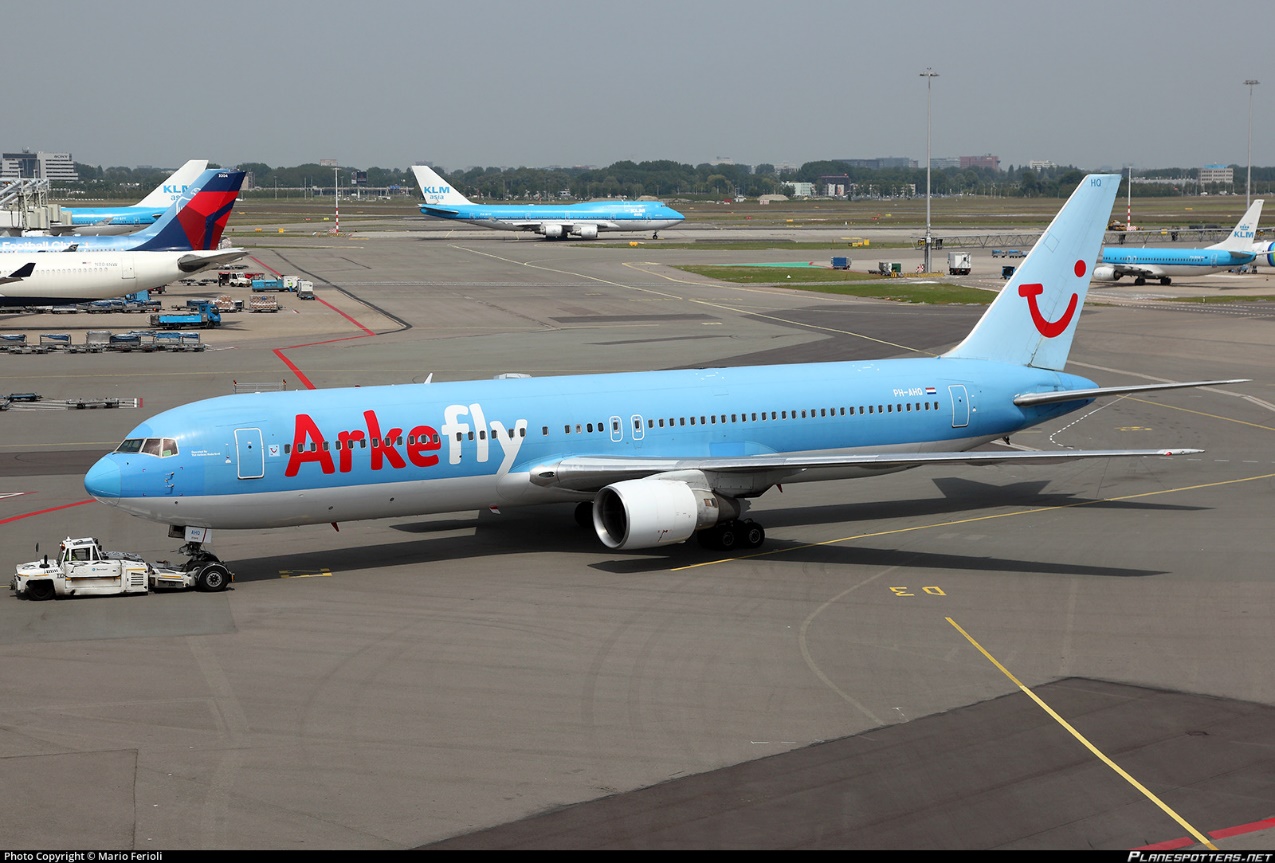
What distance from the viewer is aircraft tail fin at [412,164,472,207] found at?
636 feet

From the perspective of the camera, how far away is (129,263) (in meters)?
83.2

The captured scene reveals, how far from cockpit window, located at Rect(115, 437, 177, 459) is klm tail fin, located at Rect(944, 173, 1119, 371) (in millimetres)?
22826

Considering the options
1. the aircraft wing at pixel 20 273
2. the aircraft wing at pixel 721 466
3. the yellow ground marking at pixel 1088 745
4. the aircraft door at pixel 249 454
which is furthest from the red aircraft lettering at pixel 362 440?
the aircraft wing at pixel 20 273

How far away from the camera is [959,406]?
123 feet

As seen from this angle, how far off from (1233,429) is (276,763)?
134 ft

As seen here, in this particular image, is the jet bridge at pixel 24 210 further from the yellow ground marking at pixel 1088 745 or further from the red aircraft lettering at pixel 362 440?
the yellow ground marking at pixel 1088 745

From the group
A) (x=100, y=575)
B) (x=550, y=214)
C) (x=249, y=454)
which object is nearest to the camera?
(x=100, y=575)

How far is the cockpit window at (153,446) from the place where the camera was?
29.2m

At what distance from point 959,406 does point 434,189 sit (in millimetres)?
167390

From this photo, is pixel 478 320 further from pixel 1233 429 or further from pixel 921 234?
pixel 921 234

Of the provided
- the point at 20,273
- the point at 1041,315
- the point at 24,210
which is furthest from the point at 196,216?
the point at 1041,315

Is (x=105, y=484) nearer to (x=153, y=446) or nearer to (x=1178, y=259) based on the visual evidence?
(x=153, y=446)

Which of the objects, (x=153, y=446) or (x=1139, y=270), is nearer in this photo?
(x=153, y=446)
